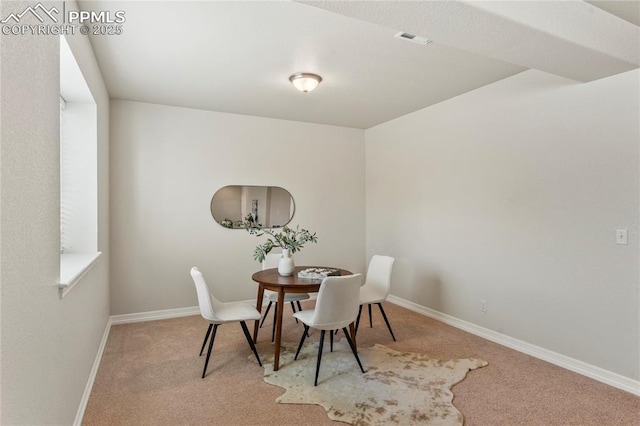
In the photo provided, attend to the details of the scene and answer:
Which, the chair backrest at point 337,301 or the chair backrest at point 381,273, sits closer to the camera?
the chair backrest at point 337,301

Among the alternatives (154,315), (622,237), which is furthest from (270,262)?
(622,237)

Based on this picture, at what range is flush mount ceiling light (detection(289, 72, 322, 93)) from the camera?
3291 mm

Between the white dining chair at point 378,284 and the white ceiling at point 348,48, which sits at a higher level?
the white ceiling at point 348,48

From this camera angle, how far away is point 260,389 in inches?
102

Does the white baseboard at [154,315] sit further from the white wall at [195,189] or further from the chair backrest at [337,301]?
the chair backrest at [337,301]

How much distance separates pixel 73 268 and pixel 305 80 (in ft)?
7.68

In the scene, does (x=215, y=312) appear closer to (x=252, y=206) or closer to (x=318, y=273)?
(x=318, y=273)

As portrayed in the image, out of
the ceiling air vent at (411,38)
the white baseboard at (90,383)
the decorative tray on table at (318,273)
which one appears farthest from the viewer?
the decorative tray on table at (318,273)

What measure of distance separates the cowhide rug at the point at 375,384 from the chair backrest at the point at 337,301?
1.45 ft

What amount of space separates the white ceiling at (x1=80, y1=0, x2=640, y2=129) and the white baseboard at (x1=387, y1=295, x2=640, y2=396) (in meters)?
2.26

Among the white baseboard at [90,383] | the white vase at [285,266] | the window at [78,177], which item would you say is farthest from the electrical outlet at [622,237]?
the window at [78,177]

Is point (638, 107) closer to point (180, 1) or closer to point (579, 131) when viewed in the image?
point (579, 131)

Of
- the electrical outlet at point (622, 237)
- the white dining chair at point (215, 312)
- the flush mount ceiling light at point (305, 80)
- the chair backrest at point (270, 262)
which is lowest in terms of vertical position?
the white dining chair at point (215, 312)

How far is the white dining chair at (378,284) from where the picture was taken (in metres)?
3.50
